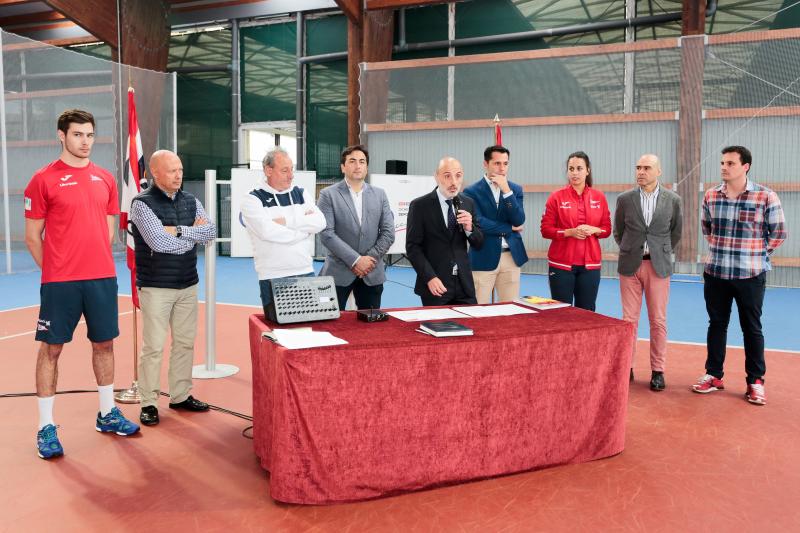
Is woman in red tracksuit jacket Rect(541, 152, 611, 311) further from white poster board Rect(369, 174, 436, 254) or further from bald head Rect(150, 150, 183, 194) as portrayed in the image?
white poster board Rect(369, 174, 436, 254)

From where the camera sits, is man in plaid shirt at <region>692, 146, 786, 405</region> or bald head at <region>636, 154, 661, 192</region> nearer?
man in plaid shirt at <region>692, 146, 786, 405</region>

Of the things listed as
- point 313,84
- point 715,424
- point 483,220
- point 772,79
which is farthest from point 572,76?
point 715,424

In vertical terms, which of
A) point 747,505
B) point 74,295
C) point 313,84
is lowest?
point 747,505

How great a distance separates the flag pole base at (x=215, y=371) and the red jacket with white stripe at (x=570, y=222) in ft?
7.49

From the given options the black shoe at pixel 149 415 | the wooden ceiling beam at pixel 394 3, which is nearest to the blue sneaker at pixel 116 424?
the black shoe at pixel 149 415

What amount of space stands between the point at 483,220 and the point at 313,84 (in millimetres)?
9937

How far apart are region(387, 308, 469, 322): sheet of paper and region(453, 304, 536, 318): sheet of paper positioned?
0.06m

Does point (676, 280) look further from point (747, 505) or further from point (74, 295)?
point (74, 295)

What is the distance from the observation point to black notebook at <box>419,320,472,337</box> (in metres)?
2.55

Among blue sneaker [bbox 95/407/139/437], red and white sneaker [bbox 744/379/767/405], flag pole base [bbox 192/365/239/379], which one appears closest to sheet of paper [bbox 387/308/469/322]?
blue sneaker [bbox 95/407/139/437]

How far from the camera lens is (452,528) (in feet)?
7.47

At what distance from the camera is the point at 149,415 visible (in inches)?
133

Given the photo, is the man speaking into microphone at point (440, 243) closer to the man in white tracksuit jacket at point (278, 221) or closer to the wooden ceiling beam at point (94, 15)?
the man in white tracksuit jacket at point (278, 221)

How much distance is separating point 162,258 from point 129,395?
3.33ft
